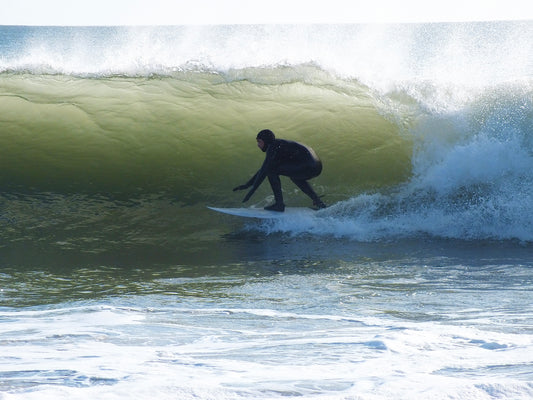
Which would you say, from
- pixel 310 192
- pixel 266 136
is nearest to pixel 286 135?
pixel 310 192

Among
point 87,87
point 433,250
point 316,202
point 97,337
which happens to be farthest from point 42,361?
point 87,87

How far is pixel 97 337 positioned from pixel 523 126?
726cm

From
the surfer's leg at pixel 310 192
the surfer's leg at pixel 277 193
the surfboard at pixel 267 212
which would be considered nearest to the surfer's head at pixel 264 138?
the surfer's leg at pixel 277 193

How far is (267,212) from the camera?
8.09m

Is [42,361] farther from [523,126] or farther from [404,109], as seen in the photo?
[404,109]

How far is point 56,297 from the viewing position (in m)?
5.36

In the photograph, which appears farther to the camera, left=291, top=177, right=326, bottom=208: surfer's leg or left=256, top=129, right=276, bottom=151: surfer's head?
left=291, top=177, right=326, bottom=208: surfer's leg

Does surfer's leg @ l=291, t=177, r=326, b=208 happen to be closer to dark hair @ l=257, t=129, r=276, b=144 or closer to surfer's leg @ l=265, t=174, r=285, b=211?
surfer's leg @ l=265, t=174, r=285, b=211

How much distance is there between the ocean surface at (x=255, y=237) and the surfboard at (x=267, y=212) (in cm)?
12

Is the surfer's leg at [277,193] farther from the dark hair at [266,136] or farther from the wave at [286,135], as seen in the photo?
the dark hair at [266,136]

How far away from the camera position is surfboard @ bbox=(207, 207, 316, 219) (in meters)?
8.04

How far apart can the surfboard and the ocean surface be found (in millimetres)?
120

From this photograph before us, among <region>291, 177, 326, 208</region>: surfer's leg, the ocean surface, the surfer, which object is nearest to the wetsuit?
the surfer

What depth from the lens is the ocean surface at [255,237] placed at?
3338 mm
